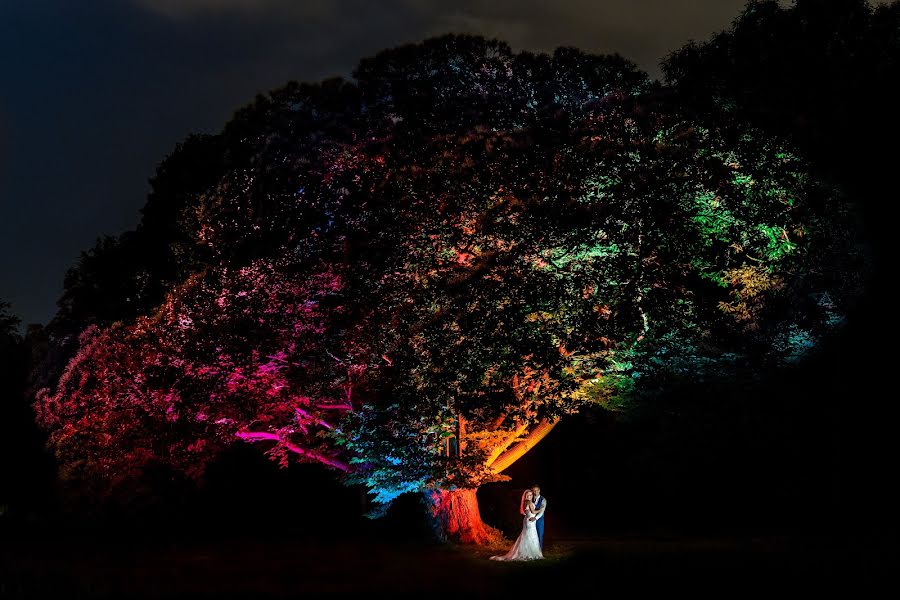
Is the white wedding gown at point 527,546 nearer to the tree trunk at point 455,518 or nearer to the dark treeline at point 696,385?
the tree trunk at point 455,518

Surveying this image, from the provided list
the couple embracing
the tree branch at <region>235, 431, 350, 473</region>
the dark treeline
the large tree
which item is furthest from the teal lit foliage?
the tree branch at <region>235, 431, 350, 473</region>

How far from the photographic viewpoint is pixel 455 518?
80.9ft

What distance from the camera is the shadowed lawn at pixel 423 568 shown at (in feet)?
52.6

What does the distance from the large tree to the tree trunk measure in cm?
6

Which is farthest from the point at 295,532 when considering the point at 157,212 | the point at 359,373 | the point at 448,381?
the point at 448,381

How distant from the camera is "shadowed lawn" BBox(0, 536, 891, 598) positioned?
52.6ft

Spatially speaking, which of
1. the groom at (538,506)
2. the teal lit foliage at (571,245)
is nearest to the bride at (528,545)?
the groom at (538,506)

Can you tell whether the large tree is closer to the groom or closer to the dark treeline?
the dark treeline

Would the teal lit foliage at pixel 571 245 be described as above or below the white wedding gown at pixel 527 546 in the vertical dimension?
above

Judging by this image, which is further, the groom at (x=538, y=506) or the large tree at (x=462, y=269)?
the groom at (x=538, y=506)

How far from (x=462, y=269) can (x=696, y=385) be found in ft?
27.5

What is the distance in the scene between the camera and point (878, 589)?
14.4 m

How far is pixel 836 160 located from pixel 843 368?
531 centimetres

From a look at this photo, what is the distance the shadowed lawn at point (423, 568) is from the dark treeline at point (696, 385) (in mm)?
3744
